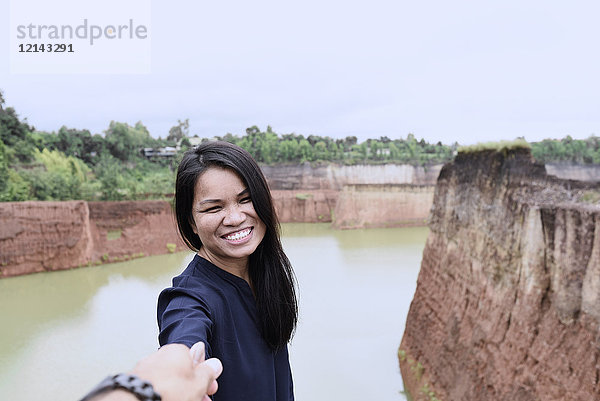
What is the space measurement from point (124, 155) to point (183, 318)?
36.3 m

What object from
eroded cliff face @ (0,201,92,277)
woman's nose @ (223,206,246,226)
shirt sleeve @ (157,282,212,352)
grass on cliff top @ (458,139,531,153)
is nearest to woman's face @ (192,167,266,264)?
woman's nose @ (223,206,246,226)

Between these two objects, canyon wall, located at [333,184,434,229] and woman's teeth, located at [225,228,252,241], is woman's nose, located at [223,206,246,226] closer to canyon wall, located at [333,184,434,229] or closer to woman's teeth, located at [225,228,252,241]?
woman's teeth, located at [225,228,252,241]

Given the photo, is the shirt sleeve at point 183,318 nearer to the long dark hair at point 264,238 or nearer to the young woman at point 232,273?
the young woman at point 232,273

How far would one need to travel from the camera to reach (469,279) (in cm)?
589

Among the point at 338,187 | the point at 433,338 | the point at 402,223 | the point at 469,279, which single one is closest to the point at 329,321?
the point at 433,338

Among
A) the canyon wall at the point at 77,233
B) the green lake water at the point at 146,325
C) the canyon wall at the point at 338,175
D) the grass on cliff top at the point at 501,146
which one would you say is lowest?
the green lake water at the point at 146,325

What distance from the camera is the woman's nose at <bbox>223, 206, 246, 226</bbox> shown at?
3.98ft

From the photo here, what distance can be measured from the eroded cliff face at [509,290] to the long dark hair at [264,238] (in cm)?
326

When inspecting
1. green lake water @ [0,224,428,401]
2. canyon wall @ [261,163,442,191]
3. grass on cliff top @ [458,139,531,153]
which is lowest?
green lake water @ [0,224,428,401]

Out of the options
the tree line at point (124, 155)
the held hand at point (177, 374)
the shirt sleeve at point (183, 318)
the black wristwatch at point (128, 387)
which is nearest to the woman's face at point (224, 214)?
the shirt sleeve at point (183, 318)

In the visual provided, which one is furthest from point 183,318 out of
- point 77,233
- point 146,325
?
point 77,233

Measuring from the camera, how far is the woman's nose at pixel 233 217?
1.21 metres

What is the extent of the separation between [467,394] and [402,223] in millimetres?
20292

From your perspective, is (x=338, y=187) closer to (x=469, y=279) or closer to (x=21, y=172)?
(x=21, y=172)
